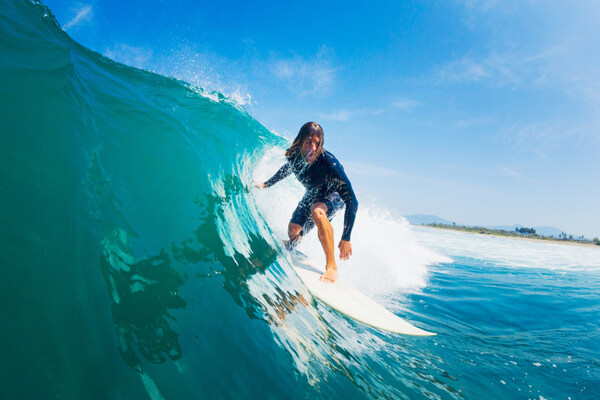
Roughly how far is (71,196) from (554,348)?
4550 mm

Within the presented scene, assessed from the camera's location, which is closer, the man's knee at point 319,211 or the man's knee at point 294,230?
the man's knee at point 319,211

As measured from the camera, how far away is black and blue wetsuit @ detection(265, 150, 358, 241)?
3.28 metres

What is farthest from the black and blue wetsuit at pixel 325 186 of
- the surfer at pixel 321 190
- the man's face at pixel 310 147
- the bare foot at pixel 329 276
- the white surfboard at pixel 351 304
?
the white surfboard at pixel 351 304

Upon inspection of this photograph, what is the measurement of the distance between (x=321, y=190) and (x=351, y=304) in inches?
54.4

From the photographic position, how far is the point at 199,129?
169 inches

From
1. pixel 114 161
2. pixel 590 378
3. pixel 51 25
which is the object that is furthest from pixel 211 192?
pixel 590 378

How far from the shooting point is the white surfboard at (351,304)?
265cm

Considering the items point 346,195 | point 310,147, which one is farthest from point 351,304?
point 310,147

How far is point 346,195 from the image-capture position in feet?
10.8

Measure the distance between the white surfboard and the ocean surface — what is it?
0.10 metres

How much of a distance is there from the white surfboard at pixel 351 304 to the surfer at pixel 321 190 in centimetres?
17

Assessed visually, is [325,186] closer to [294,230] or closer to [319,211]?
[319,211]

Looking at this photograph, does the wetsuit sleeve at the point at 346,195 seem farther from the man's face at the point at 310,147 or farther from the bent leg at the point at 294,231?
the bent leg at the point at 294,231

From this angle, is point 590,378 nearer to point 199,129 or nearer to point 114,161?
point 114,161
